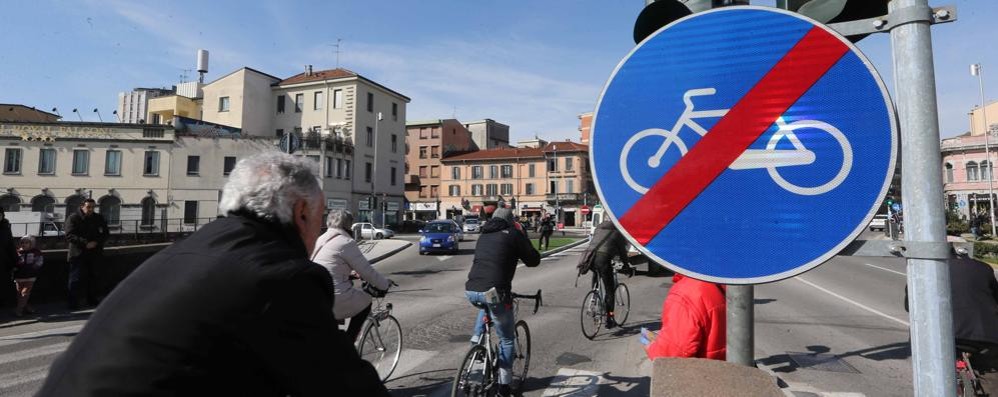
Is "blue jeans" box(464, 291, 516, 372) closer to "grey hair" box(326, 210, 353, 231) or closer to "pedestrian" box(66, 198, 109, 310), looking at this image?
"grey hair" box(326, 210, 353, 231)

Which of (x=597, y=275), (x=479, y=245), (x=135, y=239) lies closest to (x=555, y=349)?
(x=597, y=275)

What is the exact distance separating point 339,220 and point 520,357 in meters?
2.34

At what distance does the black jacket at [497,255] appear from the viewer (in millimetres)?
4791

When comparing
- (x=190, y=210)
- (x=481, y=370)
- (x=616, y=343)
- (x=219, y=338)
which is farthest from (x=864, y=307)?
Result: (x=190, y=210)

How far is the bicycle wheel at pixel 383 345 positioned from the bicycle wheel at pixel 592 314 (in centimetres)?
284

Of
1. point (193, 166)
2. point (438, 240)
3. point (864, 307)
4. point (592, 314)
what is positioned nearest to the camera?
point (592, 314)

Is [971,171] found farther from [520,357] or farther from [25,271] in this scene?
[25,271]

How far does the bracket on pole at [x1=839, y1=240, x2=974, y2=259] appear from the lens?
1.11 metres

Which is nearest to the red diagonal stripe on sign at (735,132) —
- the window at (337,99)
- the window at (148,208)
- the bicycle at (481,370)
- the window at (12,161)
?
the bicycle at (481,370)

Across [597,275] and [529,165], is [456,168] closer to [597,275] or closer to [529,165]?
[529,165]

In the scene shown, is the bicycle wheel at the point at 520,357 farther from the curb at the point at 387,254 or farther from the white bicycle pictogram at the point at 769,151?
the curb at the point at 387,254

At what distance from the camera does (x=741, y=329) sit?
71.0 inches

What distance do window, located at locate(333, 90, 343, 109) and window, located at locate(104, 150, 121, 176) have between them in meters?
17.8

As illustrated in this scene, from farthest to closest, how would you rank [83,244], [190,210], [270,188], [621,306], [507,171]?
[507,171] → [190,210] → [83,244] → [621,306] → [270,188]
